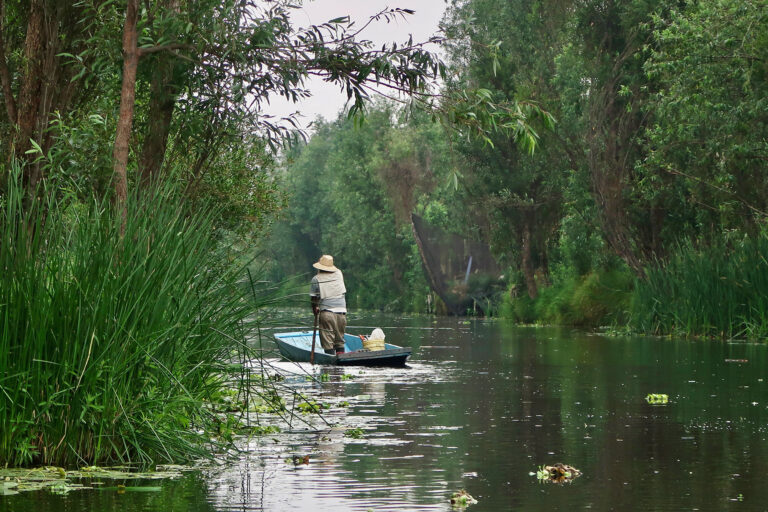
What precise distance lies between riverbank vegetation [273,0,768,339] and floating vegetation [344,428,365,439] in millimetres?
2604

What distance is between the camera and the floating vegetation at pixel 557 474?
361 inches

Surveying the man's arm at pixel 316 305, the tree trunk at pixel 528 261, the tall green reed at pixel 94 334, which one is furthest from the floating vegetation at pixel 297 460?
the tree trunk at pixel 528 261

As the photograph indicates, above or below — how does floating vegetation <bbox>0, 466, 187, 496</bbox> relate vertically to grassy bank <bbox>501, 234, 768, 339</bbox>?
below

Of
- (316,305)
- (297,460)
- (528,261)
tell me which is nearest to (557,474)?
(297,460)

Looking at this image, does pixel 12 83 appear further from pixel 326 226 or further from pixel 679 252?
pixel 326 226

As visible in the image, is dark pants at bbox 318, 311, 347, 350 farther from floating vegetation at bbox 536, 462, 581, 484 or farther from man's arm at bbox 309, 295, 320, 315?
floating vegetation at bbox 536, 462, 581, 484

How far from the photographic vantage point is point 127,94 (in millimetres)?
12688

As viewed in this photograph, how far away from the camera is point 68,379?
878cm

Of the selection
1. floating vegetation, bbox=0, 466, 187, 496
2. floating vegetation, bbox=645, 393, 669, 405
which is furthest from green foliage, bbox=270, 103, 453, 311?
floating vegetation, bbox=0, 466, 187, 496

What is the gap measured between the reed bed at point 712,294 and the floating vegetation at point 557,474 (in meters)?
21.6

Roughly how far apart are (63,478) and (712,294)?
2565 cm

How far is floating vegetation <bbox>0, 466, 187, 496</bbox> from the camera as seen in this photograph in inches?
323

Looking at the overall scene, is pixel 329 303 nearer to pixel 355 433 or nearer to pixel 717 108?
pixel 355 433

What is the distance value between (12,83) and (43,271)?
9.53 metres
